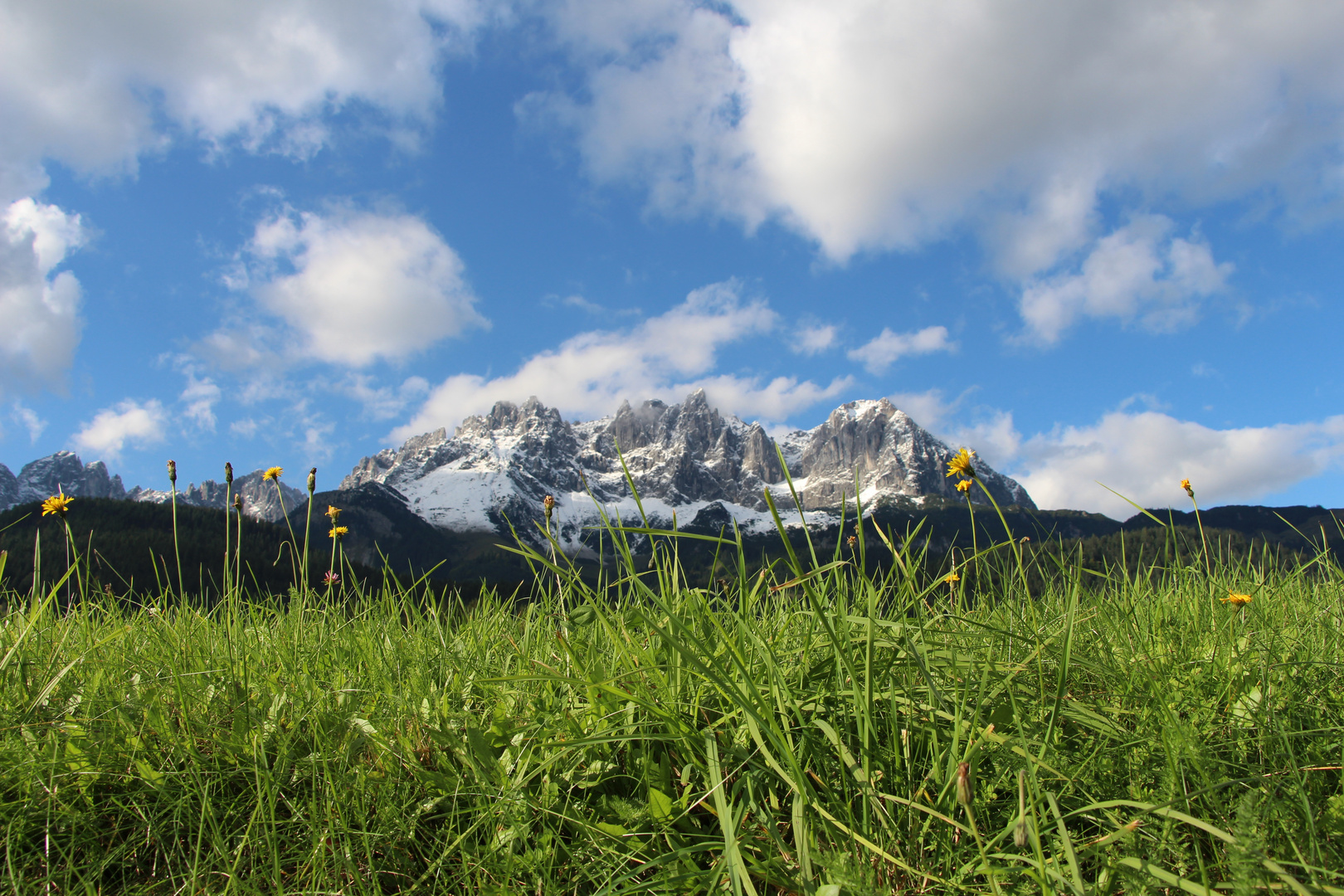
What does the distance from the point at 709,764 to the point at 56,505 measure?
422cm

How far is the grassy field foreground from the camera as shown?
1644 millimetres

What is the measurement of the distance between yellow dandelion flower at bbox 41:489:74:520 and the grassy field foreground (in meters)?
1.38

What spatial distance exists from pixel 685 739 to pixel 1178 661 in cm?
197

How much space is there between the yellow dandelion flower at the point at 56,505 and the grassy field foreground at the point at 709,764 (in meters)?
1.38

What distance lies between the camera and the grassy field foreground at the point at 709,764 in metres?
1.64

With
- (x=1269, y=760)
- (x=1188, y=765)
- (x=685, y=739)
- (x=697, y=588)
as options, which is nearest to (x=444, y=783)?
(x=685, y=739)

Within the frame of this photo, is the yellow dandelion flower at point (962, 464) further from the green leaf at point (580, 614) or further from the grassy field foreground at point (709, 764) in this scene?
the green leaf at point (580, 614)

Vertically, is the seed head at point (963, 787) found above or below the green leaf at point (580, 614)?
below

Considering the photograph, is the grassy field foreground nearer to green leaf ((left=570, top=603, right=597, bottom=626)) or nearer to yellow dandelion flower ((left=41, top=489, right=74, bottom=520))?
green leaf ((left=570, top=603, right=597, bottom=626))

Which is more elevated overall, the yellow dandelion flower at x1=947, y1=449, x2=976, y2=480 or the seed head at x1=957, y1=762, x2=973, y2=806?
the yellow dandelion flower at x1=947, y1=449, x2=976, y2=480

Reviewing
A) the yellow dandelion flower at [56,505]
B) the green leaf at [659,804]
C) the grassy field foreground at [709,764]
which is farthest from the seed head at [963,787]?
the yellow dandelion flower at [56,505]

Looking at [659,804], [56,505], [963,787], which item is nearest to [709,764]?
[659,804]

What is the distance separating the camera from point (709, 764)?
1.80 m

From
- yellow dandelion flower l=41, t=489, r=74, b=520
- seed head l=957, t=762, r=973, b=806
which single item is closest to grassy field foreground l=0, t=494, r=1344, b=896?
seed head l=957, t=762, r=973, b=806
